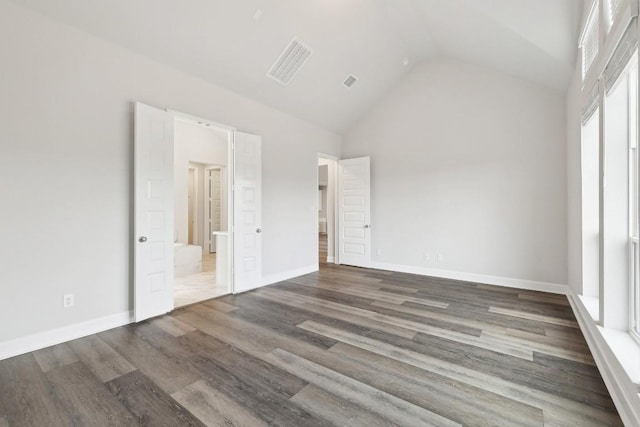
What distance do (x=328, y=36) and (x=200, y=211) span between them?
20.0ft

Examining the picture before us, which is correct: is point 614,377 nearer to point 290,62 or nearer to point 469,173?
point 469,173

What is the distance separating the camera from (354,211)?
6234 mm

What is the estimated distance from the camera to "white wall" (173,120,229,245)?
696 centimetres

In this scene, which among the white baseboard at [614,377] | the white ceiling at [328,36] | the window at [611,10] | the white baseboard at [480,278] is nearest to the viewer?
the white baseboard at [614,377]

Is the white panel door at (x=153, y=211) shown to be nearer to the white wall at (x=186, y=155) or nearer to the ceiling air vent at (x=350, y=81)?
the ceiling air vent at (x=350, y=81)

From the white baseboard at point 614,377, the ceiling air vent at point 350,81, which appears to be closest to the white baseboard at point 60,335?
the white baseboard at point 614,377

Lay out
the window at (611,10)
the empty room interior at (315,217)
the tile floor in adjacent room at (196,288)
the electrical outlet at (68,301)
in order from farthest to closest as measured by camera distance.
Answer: the tile floor in adjacent room at (196,288) < the electrical outlet at (68,301) < the empty room interior at (315,217) < the window at (611,10)

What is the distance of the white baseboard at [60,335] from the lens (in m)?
2.48

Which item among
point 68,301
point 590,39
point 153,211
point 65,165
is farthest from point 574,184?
point 68,301

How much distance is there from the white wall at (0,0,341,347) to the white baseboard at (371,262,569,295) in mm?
4438

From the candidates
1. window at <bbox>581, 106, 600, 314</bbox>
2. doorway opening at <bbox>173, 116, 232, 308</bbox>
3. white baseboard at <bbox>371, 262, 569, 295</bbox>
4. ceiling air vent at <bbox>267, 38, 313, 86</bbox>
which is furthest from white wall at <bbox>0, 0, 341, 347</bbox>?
window at <bbox>581, 106, 600, 314</bbox>

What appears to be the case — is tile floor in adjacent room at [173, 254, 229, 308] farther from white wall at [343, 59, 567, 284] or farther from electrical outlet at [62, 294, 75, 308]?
white wall at [343, 59, 567, 284]

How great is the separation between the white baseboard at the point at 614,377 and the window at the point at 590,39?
236 cm

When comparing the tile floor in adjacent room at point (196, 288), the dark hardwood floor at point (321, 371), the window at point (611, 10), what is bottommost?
the dark hardwood floor at point (321, 371)
